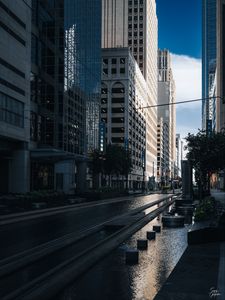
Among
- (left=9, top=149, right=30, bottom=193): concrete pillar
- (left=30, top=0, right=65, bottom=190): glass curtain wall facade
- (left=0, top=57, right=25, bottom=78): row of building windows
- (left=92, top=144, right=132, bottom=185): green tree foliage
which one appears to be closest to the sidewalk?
(left=0, top=57, right=25, bottom=78): row of building windows

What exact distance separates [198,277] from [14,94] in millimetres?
39373

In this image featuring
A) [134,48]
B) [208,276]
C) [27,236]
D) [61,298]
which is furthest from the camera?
[134,48]

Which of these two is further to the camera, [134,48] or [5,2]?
[134,48]

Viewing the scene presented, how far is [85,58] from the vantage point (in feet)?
253

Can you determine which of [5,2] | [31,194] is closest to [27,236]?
[31,194]

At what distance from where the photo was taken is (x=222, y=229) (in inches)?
569

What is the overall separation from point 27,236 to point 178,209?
47.5 feet

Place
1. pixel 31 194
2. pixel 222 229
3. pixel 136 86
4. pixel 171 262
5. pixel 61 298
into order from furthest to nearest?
pixel 136 86
pixel 31 194
pixel 222 229
pixel 171 262
pixel 61 298

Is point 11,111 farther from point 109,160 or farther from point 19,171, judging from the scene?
point 109,160

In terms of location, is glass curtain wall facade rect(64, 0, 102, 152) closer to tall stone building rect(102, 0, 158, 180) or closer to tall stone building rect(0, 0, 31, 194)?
tall stone building rect(0, 0, 31, 194)

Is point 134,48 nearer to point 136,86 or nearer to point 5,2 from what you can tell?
point 136,86

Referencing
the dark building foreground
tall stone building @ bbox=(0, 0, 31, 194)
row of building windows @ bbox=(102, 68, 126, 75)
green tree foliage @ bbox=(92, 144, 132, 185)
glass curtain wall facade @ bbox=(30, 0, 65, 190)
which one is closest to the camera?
tall stone building @ bbox=(0, 0, 31, 194)

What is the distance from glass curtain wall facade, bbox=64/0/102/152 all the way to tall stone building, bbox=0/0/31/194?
16.3m

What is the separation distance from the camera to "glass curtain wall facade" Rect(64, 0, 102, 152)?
67438 millimetres
